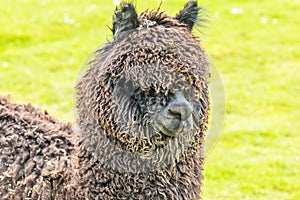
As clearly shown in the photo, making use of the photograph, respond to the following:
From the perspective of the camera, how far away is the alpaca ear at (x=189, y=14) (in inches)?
149

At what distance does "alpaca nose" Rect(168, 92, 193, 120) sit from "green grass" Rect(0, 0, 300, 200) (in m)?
0.79

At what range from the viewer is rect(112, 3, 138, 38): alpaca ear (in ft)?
11.4

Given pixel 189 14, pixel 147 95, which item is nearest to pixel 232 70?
pixel 189 14

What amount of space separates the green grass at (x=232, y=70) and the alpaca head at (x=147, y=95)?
54 cm

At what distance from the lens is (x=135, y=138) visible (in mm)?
3412

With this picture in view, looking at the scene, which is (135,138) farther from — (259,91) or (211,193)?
(259,91)

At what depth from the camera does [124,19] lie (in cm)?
351

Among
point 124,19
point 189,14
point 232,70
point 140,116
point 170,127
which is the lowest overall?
point 170,127

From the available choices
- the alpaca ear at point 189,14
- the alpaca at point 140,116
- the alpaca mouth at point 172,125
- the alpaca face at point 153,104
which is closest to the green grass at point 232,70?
the alpaca ear at point 189,14

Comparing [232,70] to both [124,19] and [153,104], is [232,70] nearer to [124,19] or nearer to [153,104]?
[124,19]

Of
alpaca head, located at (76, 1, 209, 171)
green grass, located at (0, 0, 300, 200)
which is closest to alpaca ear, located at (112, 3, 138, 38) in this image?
alpaca head, located at (76, 1, 209, 171)

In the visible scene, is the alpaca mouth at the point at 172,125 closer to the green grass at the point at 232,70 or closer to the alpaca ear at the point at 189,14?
the alpaca ear at the point at 189,14

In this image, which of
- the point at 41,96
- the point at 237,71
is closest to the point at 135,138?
the point at 41,96

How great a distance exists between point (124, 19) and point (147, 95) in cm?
47
